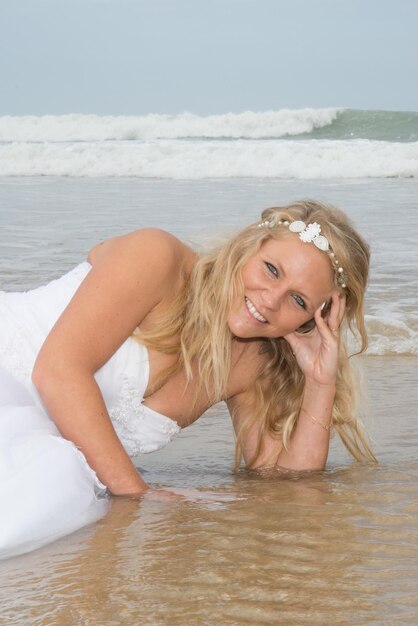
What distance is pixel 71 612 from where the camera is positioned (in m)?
2.51

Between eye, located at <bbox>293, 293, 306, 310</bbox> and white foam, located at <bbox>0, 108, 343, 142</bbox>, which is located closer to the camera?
eye, located at <bbox>293, 293, 306, 310</bbox>

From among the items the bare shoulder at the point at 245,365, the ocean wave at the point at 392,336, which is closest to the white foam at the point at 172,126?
the ocean wave at the point at 392,336

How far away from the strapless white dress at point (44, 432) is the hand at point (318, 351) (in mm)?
577

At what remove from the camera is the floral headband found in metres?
3.55

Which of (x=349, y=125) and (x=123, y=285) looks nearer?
(x=123, y=285)

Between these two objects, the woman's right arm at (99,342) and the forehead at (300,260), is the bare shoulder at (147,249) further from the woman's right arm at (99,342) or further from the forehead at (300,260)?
the forehead at (300,260)

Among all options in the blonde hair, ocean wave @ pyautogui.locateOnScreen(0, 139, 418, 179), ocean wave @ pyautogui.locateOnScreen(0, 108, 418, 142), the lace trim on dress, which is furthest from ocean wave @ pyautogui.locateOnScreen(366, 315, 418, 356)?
ocean wave @ pyautogui.locateOnScreen(0, 108, 418, 142)

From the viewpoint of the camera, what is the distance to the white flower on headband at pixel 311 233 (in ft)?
11.6

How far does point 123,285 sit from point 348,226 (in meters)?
0.87

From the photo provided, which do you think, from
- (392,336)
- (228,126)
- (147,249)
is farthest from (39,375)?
(228,126)

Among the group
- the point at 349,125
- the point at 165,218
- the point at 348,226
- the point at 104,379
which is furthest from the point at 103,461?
the point at 349,125

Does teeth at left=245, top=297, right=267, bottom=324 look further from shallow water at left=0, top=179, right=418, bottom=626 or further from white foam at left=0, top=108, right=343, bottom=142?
white foam at left=0, top=108, right=343, bottom=142

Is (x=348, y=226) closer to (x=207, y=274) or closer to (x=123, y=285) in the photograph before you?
(x=207, y=274)

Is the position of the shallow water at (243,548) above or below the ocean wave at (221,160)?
below
